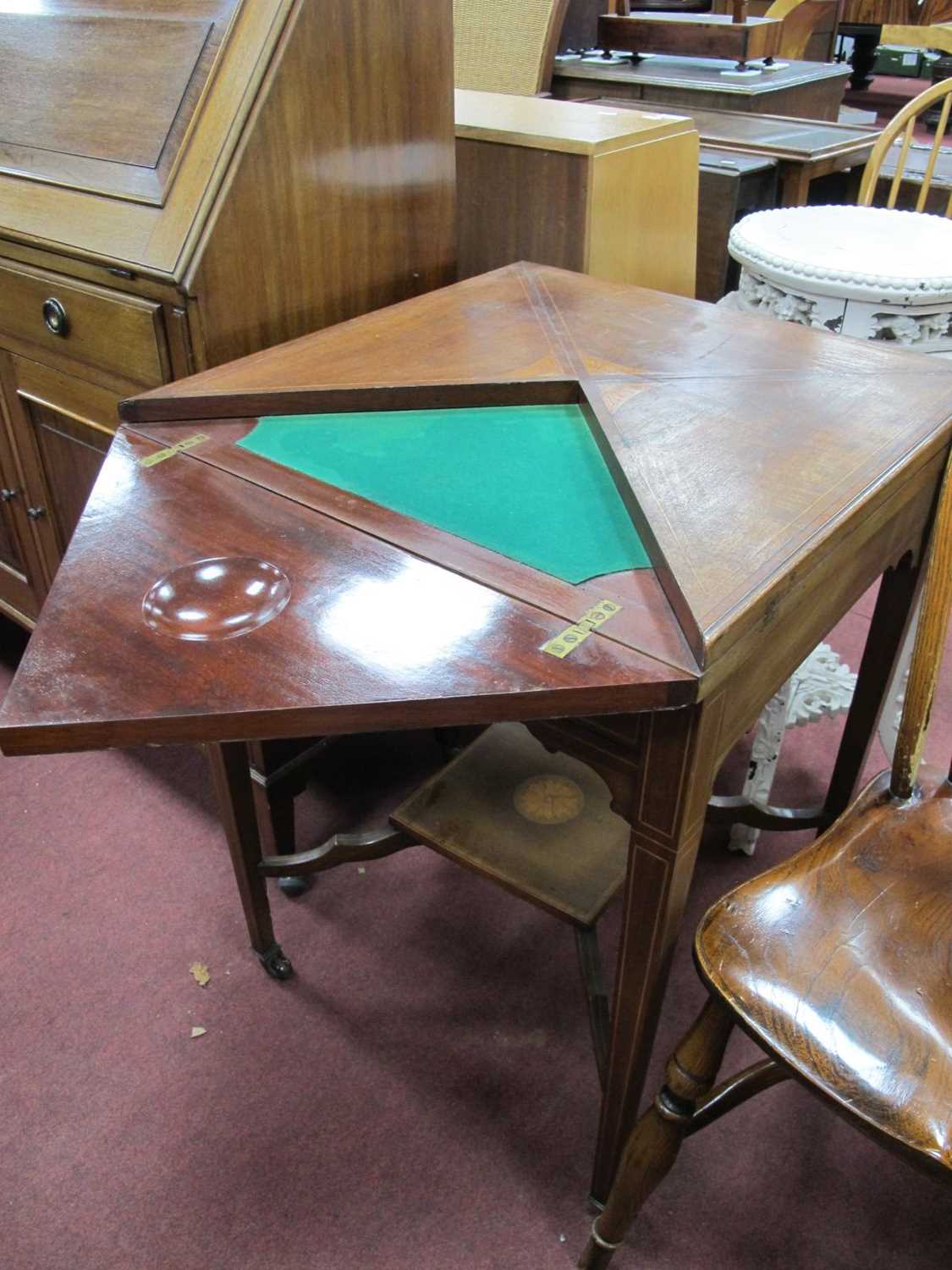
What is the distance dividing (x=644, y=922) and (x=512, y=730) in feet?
2.05

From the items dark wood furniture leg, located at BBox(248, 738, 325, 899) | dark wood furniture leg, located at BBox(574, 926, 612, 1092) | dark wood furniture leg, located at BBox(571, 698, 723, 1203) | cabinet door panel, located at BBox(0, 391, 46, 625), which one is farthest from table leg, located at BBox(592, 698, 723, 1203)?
cabinet door panel, located at BBox(0, 391, 46, 625)

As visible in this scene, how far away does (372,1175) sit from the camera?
1261mm

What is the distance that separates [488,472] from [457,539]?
5.8 inches

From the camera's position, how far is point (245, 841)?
1.41m

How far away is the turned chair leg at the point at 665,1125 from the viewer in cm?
96

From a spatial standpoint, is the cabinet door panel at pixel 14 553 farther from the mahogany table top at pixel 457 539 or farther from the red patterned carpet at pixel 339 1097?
the mahogany table top at pixel 457 539

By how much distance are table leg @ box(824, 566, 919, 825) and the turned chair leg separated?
24.9 inches

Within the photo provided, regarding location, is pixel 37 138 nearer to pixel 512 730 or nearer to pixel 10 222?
pixel 10 222

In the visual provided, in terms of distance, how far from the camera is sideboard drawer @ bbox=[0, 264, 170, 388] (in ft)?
4.34

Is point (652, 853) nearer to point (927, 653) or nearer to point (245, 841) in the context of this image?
point (927, 653)

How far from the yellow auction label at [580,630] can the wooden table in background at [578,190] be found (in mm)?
1002

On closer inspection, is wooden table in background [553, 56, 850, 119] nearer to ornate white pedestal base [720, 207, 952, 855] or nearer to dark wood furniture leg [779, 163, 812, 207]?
dark wood furniture leg [779, 163, 812, 207]

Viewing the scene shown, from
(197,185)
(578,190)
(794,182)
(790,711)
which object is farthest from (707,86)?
(197,185)

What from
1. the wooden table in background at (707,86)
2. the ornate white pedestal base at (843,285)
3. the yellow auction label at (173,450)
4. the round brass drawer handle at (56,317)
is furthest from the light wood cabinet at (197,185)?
the wooden table in background at (707,86)
